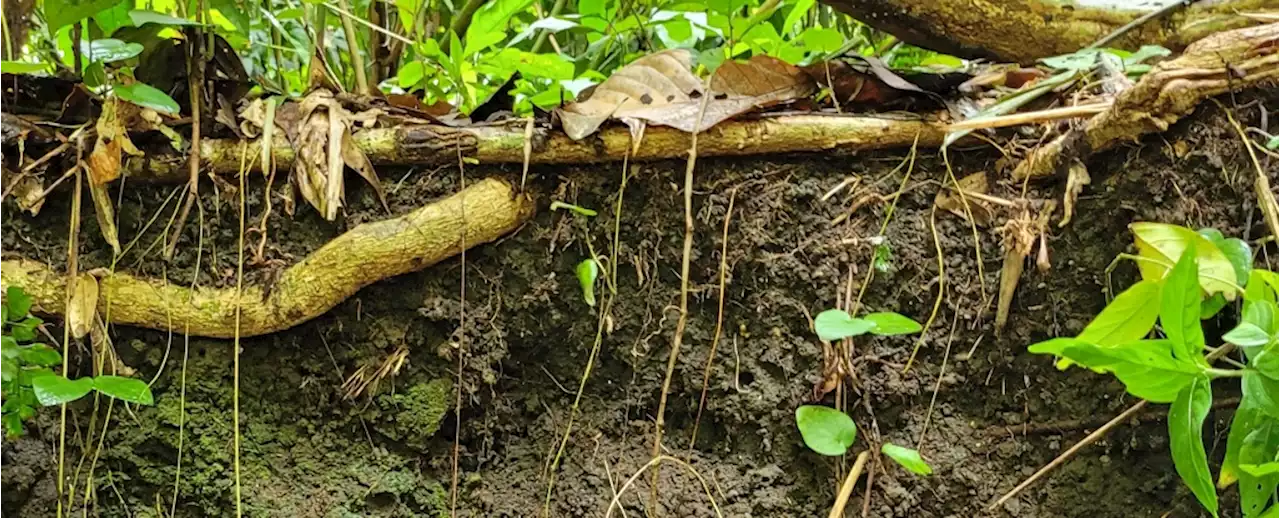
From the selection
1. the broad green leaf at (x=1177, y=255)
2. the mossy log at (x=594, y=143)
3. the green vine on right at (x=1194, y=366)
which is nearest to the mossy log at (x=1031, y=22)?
the mossy log at (x=594, y=143)

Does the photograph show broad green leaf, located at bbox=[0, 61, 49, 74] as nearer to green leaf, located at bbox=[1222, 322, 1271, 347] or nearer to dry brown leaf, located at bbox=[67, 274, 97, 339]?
dry brown leaf, located at bbox=[67, 274, 97, 339]

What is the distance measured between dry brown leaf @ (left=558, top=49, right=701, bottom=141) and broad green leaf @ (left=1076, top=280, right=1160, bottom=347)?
56 cm

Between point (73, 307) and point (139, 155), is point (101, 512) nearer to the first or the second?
point (73, 307)

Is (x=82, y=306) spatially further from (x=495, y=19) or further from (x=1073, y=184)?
(x=1073, y=184)

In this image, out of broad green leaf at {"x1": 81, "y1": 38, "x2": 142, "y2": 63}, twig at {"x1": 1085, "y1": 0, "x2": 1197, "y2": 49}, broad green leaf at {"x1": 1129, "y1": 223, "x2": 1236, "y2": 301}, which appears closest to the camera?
broad green leaf at {"x1": 1129, "y1": 223, "x2": 1236, "y2": 301}

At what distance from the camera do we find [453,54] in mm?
1382

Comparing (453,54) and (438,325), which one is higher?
(453,54)

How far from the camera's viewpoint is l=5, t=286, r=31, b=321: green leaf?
3.35ft

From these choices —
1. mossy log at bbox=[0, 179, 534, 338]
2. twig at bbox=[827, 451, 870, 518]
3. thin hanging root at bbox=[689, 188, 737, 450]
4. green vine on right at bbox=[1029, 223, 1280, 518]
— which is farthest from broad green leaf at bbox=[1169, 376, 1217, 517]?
mossy log at bbox=[0, 179, 534, 338]

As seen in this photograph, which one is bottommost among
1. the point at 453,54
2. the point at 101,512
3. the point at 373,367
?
the point at 101,512

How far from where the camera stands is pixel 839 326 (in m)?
0.96

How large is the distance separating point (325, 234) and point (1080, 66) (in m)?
1.00

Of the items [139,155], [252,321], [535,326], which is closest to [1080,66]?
[535,326]

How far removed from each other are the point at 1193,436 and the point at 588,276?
0.66m
